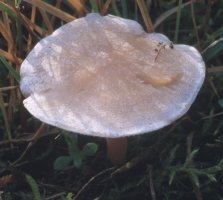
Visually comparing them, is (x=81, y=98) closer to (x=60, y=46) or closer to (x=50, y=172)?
(x=60, y=46)

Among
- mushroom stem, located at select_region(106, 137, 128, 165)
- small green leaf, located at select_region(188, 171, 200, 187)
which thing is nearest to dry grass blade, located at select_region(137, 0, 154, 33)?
mushroom stem, located at select_region(106, 137, 128, 165)

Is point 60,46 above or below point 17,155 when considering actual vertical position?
above

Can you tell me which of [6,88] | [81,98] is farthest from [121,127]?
[6,88]

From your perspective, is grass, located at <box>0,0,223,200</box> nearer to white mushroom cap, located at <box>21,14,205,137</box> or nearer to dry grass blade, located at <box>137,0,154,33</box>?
dry grass blade, located at <box>137,0,154,33</box>

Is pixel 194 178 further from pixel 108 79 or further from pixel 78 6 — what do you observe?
pixel 78 6

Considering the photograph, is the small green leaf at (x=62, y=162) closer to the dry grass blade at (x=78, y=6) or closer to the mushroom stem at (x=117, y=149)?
the mushroom stem at (x=117, y=149)

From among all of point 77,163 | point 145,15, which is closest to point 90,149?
point 77,163
